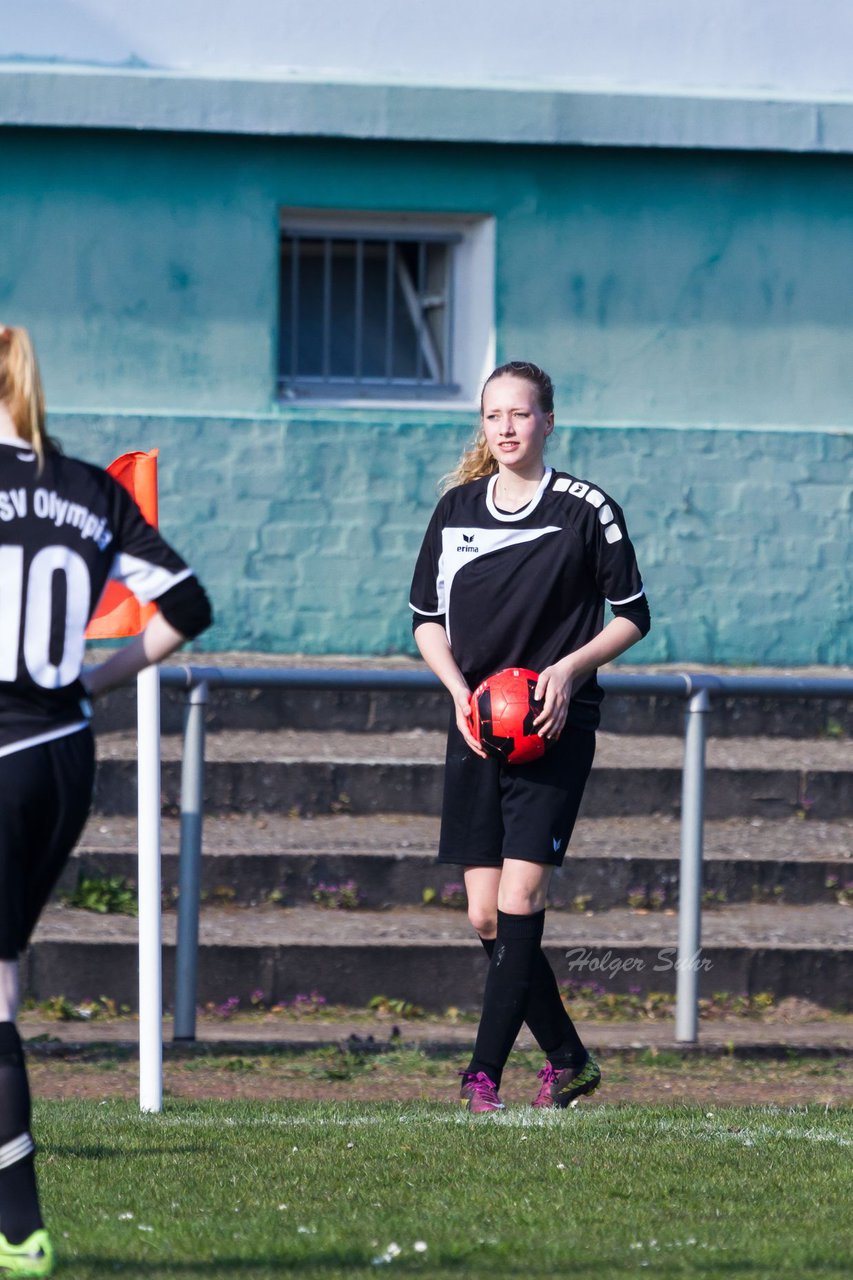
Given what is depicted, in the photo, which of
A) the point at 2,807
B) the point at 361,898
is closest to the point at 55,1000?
the point at 361,898

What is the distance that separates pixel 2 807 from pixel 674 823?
19.4 ft

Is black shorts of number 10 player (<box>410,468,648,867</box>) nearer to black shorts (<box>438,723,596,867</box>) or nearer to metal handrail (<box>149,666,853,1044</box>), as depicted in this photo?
black shorts (<box>438,723,596,867</box>)

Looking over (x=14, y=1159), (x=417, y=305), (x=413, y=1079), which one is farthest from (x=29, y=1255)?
(x=417, y=305)

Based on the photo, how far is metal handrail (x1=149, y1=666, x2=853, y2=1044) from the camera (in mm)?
6539

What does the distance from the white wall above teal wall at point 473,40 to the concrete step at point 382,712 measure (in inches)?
128

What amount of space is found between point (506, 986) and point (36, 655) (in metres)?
2.35

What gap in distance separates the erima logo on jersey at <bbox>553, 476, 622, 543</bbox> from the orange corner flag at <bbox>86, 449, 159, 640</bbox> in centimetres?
115

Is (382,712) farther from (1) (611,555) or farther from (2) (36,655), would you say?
(2) (36,655)

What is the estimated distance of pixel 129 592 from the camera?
5324 mm

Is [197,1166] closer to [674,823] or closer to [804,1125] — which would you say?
[804,1125]

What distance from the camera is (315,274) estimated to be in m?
10.6

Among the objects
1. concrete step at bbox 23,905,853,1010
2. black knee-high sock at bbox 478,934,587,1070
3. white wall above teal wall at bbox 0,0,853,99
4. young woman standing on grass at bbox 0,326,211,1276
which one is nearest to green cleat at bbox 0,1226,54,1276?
young woman standing on grass at bbox 0,326,211,1276

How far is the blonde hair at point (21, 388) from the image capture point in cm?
349

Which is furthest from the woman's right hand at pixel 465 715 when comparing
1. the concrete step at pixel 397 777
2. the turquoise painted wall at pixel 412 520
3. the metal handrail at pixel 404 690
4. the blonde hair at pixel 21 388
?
the turquoise painted wall at pixel 412 520
